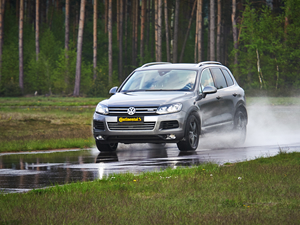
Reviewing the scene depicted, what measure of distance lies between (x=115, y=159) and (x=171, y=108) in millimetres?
1604

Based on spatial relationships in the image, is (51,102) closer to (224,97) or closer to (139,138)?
(224,97)

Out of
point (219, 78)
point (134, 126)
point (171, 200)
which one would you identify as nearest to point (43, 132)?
point (219, 78)

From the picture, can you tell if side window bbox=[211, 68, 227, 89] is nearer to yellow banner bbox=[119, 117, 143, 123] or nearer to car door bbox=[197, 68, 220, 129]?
car door bbox=[197, 68, 220, 129]

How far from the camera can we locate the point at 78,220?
572 centimetres

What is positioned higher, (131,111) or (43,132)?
(131,111)

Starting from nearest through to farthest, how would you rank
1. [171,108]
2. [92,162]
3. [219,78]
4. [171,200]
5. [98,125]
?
[171,200]
[92,162]
[171,108]
[98,125]
[219,78]

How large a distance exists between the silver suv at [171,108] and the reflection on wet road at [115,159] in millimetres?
395

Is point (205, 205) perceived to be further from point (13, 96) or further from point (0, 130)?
point (13, 96)

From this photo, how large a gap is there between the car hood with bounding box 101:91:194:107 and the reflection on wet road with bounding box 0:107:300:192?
113cm

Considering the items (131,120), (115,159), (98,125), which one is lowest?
(115,159)

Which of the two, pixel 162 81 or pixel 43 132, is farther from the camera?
pixel 43 132

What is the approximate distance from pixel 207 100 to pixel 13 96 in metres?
47.4

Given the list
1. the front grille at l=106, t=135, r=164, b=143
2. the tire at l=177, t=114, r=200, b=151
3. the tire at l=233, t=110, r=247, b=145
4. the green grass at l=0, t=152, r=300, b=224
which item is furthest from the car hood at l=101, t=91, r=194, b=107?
the green grass at l=0, t=152, r=300, b=224

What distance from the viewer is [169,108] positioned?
1265 centimetres
